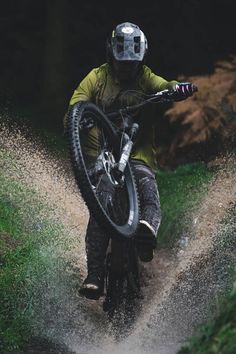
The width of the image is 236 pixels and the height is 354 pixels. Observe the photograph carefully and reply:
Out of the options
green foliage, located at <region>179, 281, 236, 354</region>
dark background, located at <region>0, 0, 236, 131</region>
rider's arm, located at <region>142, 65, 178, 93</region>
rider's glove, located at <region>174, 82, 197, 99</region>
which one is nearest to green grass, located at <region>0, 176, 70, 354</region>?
rider's arm, located at <region>142, 65, 178, 93</region>

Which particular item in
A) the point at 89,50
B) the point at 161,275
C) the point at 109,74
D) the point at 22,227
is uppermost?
the point at 109,74

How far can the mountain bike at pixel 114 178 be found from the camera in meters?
7.11

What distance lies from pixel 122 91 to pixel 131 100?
10 centimetres

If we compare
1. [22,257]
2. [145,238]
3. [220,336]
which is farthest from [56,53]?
[220,336]

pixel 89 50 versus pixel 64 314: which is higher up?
pixel 64 314

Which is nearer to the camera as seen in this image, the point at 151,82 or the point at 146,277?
the point at 151,82

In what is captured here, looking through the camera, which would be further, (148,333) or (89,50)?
(89,50)

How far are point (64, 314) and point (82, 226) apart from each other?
2.71 meters

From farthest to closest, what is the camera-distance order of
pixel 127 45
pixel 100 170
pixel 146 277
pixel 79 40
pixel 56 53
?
pixel 79 40 < pixel 56 53 < pixel 146 277 < pixel 127 45 < pixel 100 170

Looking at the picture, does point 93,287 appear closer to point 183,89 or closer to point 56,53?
point 183,89

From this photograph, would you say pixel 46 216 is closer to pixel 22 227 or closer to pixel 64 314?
pixel 22 227

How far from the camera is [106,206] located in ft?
24.6

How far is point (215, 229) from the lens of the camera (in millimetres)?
10594

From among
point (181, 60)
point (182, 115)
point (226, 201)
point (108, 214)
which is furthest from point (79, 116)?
point (181, 60)
